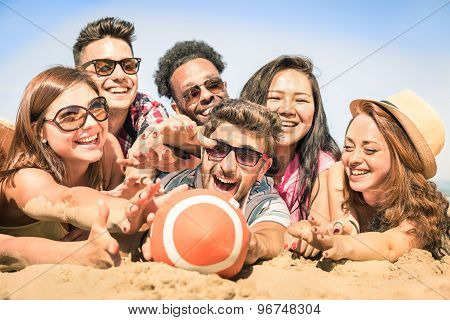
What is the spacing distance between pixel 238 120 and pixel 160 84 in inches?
95.7

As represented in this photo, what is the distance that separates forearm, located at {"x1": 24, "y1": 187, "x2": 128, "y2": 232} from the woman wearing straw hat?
6.39 ft

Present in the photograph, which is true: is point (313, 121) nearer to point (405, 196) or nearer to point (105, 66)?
point (405, 196)

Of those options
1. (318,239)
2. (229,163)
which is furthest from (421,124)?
(229,163)

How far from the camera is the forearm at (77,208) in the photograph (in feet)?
12.8

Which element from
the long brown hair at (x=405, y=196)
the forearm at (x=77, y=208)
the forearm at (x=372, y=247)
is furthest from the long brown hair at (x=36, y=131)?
the long brown hair at (x=405, y=196)

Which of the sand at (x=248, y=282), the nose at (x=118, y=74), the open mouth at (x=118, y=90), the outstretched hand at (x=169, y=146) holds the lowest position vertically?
the sand at (x=248, y=282)

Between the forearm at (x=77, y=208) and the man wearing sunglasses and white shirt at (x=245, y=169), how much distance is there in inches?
41.2

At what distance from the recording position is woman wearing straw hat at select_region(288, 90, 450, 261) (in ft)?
16.3

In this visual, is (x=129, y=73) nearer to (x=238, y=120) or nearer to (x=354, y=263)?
(x=238, y=120)

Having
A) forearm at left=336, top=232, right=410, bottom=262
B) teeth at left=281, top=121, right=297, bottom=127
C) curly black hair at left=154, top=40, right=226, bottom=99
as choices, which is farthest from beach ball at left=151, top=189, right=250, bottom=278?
curly black hair at left=154, top=40, right=226, bottom=99

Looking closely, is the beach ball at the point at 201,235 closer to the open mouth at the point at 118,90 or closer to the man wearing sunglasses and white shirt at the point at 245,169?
the man wearing sunglasses and white shirt at the point at 245,169

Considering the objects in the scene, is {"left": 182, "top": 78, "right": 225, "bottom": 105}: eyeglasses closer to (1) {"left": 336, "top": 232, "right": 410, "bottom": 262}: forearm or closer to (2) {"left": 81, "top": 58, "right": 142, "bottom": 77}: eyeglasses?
(2) {"left": 81, "top": 58, "right": 142, "bottom": 77}: eyeglasses

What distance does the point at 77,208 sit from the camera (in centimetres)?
407
